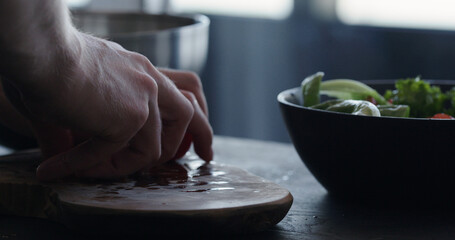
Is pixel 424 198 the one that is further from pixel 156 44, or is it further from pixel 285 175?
pixel 156 44

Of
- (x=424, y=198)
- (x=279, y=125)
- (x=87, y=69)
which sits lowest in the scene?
(x=279, y=125)

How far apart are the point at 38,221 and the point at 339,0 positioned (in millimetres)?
2410

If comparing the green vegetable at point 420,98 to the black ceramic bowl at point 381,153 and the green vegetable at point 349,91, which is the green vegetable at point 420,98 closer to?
the green vegetable at point 349,91

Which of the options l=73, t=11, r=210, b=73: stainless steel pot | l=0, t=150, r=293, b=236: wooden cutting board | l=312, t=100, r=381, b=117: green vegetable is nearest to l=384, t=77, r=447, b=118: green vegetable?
l=312, t=100, r=381, b=117: green vegetable

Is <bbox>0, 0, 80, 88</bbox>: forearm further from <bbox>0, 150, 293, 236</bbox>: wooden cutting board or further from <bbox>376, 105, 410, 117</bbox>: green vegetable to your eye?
<bbox>376, 105, 410, 117</bbox>: green vegetable

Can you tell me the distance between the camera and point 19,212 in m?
0.73

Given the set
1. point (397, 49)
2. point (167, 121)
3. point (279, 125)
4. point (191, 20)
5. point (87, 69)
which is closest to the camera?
point (87, 69)

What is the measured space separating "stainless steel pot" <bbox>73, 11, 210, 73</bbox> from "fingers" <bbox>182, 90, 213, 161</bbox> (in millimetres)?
273

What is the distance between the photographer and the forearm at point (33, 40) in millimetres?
575

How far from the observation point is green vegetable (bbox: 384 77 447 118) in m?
0.90

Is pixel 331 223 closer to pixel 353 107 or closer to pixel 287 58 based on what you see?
pixel 353 107

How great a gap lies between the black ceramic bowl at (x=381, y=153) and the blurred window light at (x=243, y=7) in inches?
92.9

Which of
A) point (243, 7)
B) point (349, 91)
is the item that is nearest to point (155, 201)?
point (349, 91)

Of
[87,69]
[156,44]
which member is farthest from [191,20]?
[87,69]
